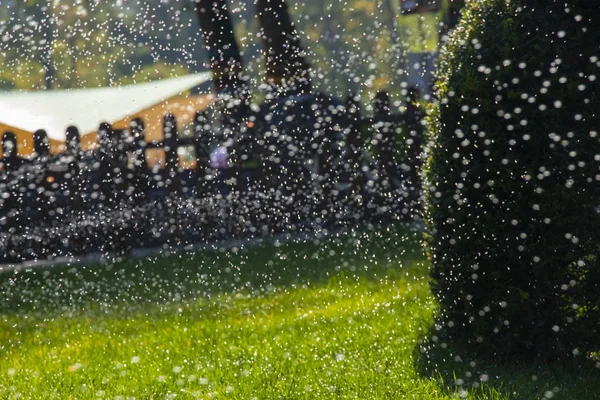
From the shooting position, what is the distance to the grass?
396 centimetres

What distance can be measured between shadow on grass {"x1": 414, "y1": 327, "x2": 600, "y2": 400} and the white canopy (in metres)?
8.20

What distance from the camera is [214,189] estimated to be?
1102 centimetres

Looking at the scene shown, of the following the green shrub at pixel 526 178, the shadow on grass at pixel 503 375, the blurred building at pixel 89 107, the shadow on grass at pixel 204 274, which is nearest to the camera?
the shadow on grass at pixel 503 375

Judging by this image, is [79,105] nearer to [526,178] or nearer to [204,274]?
[204,274]

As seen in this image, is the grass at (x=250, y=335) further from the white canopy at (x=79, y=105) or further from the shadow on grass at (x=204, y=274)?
the white canopy at (x=79, y=105)

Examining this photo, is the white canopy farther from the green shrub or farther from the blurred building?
the green shrub

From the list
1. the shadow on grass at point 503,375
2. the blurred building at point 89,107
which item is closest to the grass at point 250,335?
the shadow on grass at point 503,375

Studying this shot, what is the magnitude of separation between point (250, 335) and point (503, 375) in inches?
68.2

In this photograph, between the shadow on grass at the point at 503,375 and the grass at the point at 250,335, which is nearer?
the shadow on grass at the point at 503,375

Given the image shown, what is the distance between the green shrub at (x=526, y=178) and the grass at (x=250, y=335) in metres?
0.27

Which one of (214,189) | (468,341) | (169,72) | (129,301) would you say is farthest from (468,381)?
(169,72)

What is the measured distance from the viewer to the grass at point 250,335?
396cm

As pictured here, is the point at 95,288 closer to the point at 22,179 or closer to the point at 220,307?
the point at 220,307

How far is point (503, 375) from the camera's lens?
3.97m
